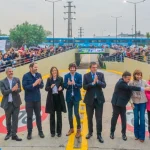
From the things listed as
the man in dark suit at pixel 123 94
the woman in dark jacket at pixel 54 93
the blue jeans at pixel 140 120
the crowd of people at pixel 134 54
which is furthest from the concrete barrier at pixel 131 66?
the woman in dark jacket at pixel 54 93

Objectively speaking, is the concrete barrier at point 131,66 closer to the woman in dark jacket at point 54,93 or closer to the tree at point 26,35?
the woman in dark jacket at point 54,93

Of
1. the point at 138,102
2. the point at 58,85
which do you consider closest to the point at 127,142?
the point at 138,102

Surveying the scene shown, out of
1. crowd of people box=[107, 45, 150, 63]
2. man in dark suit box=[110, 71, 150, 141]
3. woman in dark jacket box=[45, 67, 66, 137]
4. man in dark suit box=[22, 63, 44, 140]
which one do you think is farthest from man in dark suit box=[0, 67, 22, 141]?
crowd of people box=[107, 45, 150, 63]

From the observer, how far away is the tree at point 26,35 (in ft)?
286

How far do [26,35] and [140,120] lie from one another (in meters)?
85.0

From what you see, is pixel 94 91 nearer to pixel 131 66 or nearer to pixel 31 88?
pixel 31 88

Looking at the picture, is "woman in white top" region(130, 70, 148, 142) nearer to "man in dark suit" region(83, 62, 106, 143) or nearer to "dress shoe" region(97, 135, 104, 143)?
"man in dark suit" region(83, 62, 106, 143)

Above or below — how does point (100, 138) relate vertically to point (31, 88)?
below

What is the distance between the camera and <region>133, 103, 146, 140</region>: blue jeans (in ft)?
20.6

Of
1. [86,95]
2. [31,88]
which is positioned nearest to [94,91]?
[86,95]

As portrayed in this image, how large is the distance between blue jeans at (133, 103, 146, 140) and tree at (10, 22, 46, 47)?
81.3 m

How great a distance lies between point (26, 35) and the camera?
8844 cm

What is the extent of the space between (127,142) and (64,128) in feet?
6.16

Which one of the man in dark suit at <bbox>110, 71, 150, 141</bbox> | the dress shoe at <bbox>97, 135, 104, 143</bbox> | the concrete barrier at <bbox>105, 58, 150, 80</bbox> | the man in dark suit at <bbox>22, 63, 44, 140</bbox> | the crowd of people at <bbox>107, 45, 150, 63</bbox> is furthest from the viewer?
the crowd of people at <bbox>107, 45, 150, 63</bbox>
